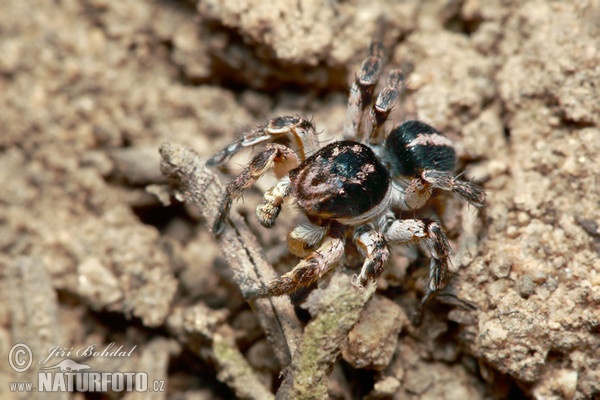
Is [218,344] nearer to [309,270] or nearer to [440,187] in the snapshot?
[309,270]

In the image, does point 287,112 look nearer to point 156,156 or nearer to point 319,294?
point 156,156

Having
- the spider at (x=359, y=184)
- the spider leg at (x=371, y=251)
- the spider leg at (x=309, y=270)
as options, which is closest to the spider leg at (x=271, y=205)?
the spider at (x=359, y=184)

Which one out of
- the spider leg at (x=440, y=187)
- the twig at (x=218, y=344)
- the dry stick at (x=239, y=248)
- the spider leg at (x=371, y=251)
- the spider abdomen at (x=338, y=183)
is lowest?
the twig at (x=218, y=344)

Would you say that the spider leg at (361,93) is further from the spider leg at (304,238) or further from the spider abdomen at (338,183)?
the spider leg at (304,238)

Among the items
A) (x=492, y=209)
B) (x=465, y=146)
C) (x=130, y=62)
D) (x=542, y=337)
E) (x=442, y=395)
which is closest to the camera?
(x=542, y=337)

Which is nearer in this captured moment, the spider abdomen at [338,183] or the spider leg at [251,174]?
the spider leg at [251,174]

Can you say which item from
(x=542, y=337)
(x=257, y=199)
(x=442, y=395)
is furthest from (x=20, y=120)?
(x=542, y=337)
